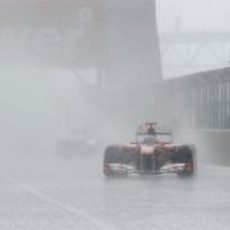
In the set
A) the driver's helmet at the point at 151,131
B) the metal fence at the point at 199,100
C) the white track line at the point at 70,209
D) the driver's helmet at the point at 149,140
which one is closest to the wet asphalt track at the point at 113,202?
the white track line at the point at 70,209

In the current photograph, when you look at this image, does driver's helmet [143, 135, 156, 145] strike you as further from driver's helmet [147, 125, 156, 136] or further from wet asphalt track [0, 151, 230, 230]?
wet asphalt track [0, 151, 230, 230]

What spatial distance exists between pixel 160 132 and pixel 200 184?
561 centimetres

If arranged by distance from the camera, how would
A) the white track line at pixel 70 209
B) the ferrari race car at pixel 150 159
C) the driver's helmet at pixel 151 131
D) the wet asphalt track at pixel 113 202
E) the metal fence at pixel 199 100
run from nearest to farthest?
1. the white track line at pixel 70 209
2. the wet asphalt track at pixel 113 202
3. the ferrari race car at pixel 150 159
4. the driver's helmet at pixel 151 131
5. the metal fence at pixel 199 100

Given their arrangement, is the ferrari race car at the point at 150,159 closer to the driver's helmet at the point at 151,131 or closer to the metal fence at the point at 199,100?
the driver's helmet at the point at 151,131

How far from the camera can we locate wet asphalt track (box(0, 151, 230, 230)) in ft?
49.0

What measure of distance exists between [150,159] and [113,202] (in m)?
9.08

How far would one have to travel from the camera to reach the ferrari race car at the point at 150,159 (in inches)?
1099

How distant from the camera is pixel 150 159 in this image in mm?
27922

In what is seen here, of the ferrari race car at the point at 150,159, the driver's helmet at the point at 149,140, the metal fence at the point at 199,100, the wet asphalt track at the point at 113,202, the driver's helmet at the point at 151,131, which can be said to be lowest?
the wet asphalt track at the point at 113,202

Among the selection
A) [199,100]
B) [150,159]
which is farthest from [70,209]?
[199,100]

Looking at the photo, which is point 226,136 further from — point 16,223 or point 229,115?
point 16,223

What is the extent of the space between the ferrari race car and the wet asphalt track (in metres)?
0.27

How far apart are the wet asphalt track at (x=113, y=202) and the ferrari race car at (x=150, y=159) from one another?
0.87 ft

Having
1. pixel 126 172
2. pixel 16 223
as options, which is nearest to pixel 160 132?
pixel 126 172
